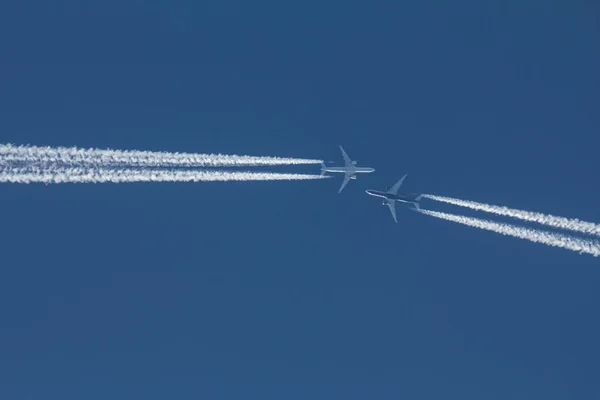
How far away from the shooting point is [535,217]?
116750mm

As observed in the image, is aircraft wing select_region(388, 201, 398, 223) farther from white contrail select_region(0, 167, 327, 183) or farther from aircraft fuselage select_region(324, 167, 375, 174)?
white contrail select_region(0, 167, 327, 183)

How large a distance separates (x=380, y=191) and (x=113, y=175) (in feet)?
147

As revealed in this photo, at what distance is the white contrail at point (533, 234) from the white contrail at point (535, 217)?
1249 millimetres

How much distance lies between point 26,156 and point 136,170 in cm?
1314

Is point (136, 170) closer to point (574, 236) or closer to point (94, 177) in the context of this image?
point (94, 177)

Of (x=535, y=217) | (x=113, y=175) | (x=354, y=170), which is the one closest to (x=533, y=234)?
(x=535, y=217)

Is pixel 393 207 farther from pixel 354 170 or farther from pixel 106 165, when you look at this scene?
pixel 106 165

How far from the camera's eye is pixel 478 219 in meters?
124

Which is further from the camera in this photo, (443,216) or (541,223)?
(443,216)

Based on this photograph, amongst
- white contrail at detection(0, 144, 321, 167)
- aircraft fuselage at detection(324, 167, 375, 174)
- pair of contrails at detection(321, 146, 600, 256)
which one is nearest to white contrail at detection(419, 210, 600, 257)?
pair of contrails at detection(321, 146, 600, 256)

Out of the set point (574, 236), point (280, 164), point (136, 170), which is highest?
point (280, 164)

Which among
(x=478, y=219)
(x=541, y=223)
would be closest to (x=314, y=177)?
(x=478, y=219)

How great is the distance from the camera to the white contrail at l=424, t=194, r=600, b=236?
111125 mm

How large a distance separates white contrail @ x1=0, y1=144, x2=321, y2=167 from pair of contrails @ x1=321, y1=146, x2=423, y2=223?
55.3 ft
